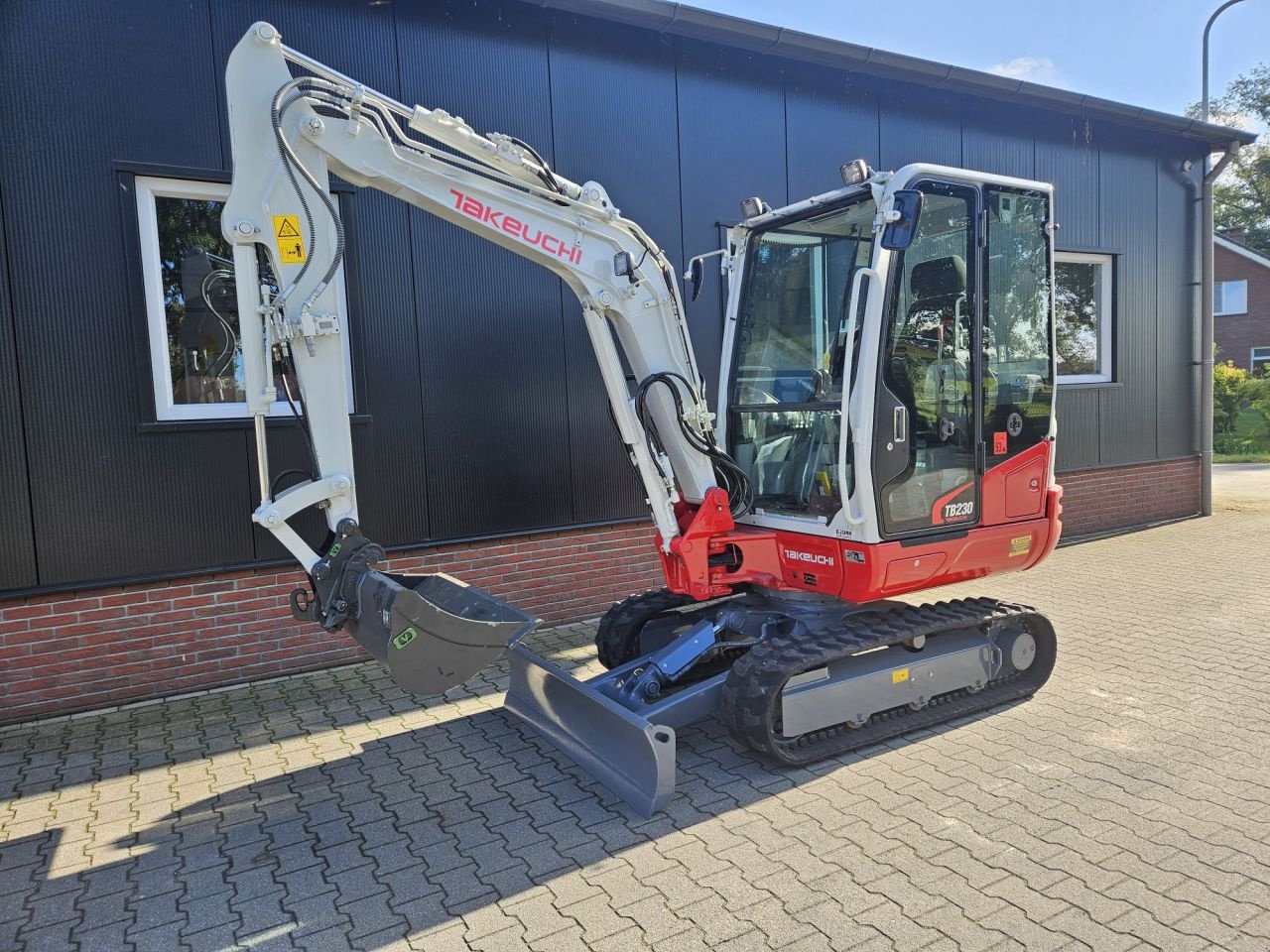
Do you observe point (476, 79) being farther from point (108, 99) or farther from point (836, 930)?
point (836, 930)

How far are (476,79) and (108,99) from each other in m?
2.43

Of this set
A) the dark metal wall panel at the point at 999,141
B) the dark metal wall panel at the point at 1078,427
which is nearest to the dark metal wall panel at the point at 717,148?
the dark metal wall panel at the point at 999,141

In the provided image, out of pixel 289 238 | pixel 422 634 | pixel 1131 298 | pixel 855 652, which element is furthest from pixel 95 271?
pixel 1131 298

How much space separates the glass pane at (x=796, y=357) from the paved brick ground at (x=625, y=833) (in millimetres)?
1526

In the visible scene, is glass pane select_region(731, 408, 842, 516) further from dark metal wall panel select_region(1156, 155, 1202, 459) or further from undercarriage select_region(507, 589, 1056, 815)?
dark metal wall panel select_region(1156, 155, 1202, 459)

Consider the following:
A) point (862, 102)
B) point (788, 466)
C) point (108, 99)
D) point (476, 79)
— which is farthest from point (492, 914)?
point (862, 102)

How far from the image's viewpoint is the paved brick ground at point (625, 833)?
117 inches

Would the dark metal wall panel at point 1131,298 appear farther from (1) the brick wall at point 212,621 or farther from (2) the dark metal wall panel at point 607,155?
(1) the brick wall at point 212,621

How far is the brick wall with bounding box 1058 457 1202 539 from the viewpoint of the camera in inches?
392

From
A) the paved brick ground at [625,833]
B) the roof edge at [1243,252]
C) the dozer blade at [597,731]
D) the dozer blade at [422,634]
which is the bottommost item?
the paved brick ground at [625,833]

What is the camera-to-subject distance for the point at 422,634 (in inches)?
133

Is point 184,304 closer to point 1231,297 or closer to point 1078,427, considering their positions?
point 1078,427

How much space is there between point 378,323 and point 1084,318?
8.44 m

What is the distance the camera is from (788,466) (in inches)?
193
